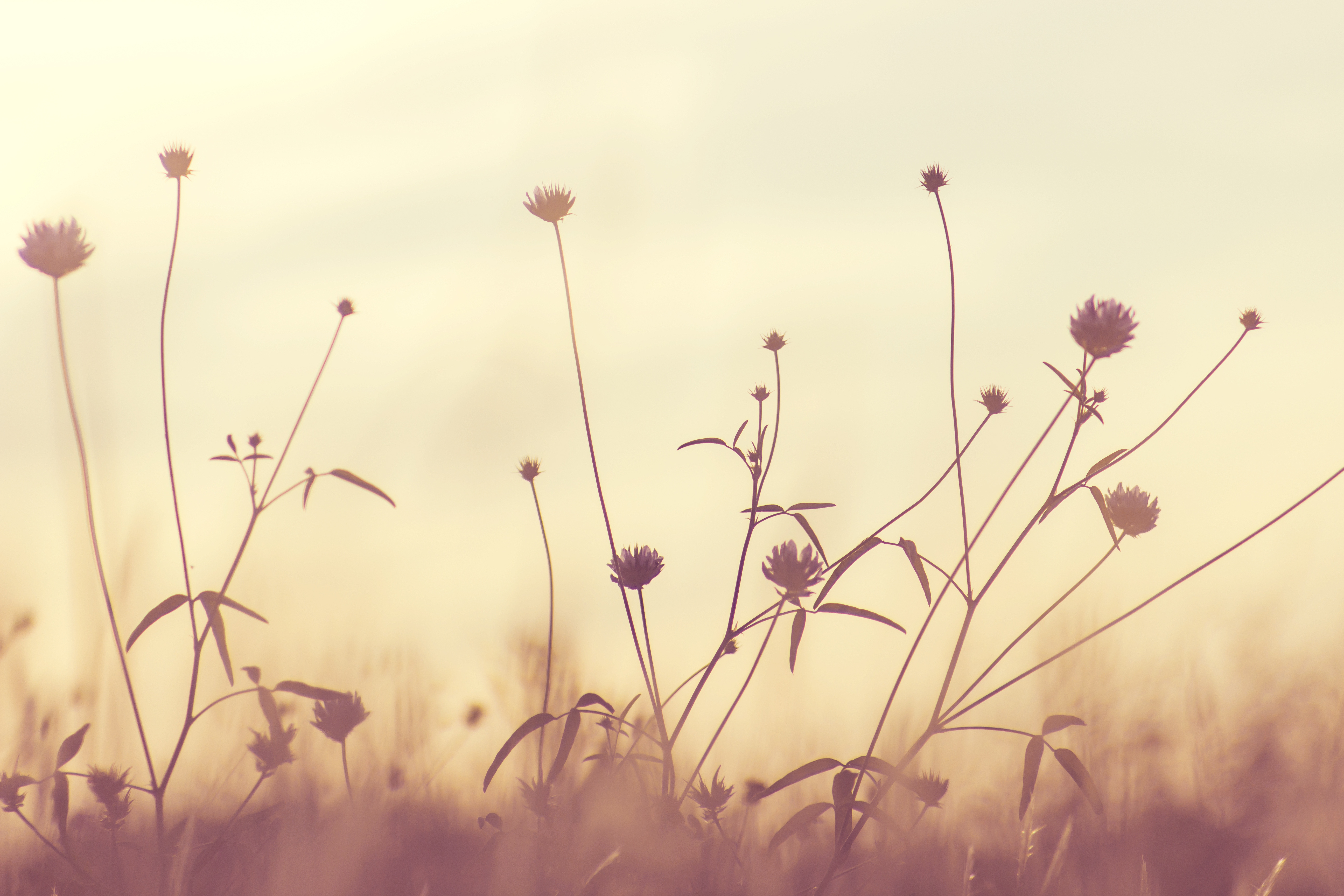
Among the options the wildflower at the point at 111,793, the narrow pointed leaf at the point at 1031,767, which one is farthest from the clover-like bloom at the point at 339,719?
the narrow pointed leaf at the point at 1031,767

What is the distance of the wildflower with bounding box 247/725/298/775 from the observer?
199 cm

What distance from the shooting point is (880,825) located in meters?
2.11

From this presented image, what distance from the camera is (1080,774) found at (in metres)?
1.78

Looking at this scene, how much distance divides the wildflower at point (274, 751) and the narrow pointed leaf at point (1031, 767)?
1414 mm

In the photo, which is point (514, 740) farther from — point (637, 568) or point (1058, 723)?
point (1058, 723)

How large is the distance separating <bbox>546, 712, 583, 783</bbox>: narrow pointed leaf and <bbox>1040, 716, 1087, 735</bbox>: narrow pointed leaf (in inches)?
35.3

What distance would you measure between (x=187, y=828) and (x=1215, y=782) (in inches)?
112

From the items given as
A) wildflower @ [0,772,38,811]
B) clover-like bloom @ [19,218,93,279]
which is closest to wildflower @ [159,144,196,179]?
clover-like bloom @ [19,218,93,279]

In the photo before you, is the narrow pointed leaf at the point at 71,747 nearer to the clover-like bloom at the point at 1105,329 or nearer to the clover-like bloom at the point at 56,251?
the clover-like bloom at the point at 56,251

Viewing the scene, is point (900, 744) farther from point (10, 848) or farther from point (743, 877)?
point (10, 848)

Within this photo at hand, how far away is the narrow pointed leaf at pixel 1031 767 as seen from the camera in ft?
5.81

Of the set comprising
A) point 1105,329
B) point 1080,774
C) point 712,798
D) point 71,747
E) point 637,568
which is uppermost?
point 1105,329

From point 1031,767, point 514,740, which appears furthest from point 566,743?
point 1031,767

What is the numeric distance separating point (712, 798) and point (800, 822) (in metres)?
0.28
